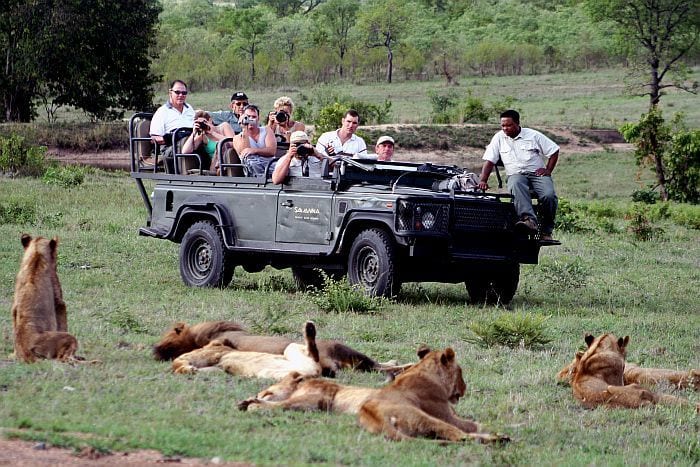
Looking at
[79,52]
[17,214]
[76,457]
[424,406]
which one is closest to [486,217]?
[424,406]

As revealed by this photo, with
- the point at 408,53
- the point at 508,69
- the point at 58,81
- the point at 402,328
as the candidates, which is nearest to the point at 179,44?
the point at 408,53

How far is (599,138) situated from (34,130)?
54.3 feet

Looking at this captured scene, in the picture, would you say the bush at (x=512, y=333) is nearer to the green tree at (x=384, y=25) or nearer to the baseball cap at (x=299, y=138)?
the baseball cap at (x=299, y=138)

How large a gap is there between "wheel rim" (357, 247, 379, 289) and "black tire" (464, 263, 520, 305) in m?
1.01

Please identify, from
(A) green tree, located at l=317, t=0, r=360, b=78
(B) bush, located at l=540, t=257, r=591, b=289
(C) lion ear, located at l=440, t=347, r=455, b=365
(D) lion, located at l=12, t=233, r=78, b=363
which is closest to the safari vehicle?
(B) bush, located at l=540, t=257, r=591, b=289

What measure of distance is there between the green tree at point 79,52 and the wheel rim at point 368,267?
25.6m

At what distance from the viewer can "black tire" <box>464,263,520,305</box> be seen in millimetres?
11438

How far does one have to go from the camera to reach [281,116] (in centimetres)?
1234

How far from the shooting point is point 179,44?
65188mm

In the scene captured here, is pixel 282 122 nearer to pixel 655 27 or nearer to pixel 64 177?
pixel 64 177

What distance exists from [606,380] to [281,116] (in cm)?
590

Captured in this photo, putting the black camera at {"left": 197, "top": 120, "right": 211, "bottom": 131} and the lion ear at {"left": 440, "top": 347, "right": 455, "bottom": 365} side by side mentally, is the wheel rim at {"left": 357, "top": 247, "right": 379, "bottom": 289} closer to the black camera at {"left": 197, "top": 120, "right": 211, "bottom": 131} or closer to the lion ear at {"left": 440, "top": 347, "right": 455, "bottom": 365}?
the black camera at {"left": 197, "top": 120, "right": 211, "bottom": 131}

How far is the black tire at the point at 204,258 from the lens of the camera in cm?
1187

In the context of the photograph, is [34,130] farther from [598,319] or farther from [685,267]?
[598,319]
